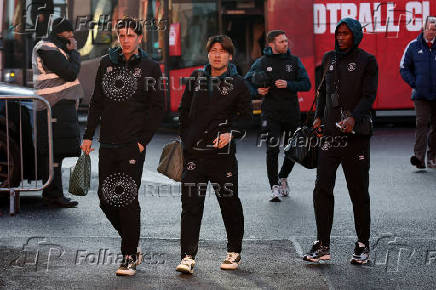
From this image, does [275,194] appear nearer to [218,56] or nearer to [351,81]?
[351,81]

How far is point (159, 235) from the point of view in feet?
25.5

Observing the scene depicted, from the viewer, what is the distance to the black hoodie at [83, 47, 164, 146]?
20.5 feet

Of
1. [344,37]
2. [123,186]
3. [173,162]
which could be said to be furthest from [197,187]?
[344,37]

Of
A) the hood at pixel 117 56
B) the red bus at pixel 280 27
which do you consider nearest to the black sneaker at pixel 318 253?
the hood at pixel 117 56

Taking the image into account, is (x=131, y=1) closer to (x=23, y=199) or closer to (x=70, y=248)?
(x=23, y=199)

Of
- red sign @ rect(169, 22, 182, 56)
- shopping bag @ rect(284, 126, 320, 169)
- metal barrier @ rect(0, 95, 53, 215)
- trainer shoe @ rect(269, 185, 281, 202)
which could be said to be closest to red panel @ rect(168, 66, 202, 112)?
red sign @ rect(169, 22, 182, 56)

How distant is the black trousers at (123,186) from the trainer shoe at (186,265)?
35 centimetres

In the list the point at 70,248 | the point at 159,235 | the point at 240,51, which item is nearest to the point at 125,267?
the point at 70,248

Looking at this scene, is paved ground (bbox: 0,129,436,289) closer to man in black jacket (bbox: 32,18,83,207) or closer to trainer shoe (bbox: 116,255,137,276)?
trainer shoe (bbox: 116,255,137,276)

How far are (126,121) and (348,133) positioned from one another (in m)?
1.61

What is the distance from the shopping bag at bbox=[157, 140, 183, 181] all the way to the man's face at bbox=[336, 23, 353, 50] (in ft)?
4.51

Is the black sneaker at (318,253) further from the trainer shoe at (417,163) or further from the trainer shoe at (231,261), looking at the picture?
the trainer shoe at (417,163)

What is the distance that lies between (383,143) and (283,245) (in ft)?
26.3

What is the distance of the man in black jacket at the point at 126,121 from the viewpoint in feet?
20.5
